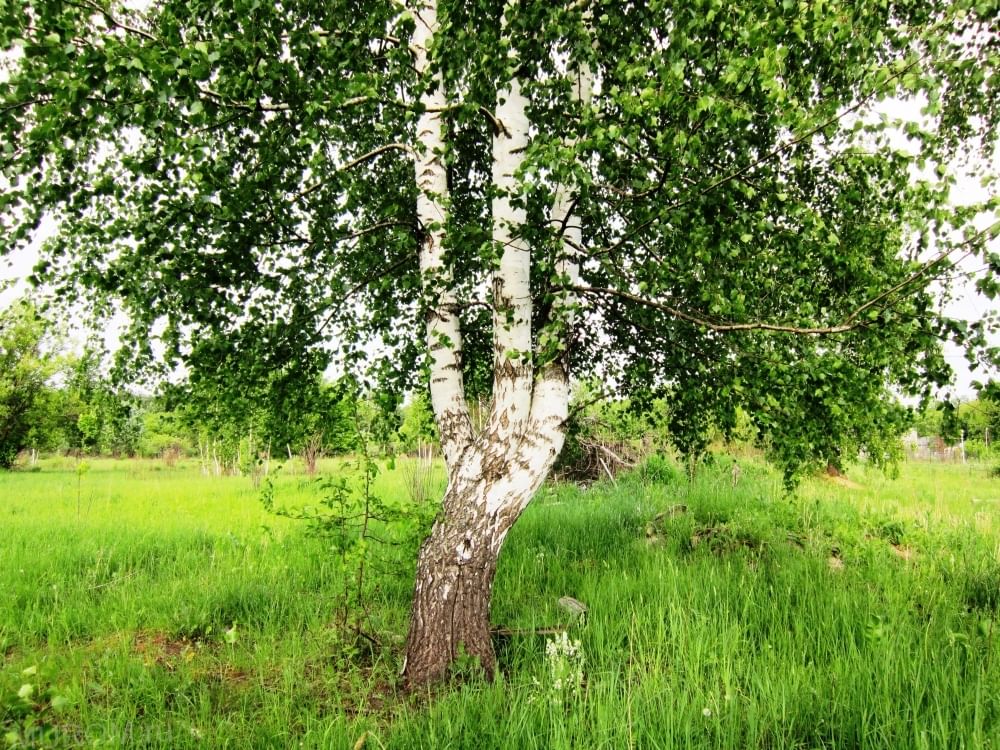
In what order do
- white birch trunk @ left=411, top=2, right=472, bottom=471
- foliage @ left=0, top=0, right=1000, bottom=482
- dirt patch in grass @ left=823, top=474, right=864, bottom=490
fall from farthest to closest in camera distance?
dirt patch in grass @ left=823, top=474, right=864, bottom=490 < white birch trunk @ left=411, top=2, right=472, bottom=471 < foliage @ left=0, top=0, right=1000, bottom=482

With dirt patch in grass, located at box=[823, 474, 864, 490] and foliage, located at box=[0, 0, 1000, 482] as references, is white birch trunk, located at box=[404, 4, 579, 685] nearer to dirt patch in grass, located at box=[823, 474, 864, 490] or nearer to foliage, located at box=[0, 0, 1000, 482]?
foliage, located at box=[0, 0, 1000, 482]

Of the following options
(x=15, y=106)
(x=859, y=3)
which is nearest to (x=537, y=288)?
(x=859, y=3)

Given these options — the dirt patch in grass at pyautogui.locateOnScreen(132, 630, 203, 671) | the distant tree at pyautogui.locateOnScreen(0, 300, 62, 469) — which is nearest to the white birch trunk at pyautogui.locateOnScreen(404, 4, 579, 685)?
the dirt patch in grass at pyautogui.locateOnScreen(132, 630, 203, 671)

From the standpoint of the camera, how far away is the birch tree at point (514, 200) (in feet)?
8.49

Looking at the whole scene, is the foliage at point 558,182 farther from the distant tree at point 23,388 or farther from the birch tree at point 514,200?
the distant tree at point 23,388

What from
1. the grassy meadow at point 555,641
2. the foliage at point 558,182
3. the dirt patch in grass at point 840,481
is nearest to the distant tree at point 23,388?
the grassy meadow at point 555,641

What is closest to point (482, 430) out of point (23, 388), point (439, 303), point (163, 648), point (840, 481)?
point (439, 303)

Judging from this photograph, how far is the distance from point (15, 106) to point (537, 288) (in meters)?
3.10

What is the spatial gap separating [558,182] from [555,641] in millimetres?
3040

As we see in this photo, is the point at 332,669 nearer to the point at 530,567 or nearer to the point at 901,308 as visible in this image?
the point at 530,567

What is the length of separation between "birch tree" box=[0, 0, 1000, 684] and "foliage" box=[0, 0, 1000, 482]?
26mm

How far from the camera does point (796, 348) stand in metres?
3.94

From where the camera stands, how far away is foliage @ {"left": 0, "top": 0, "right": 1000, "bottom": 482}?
256 cm

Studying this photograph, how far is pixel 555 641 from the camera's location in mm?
3514
